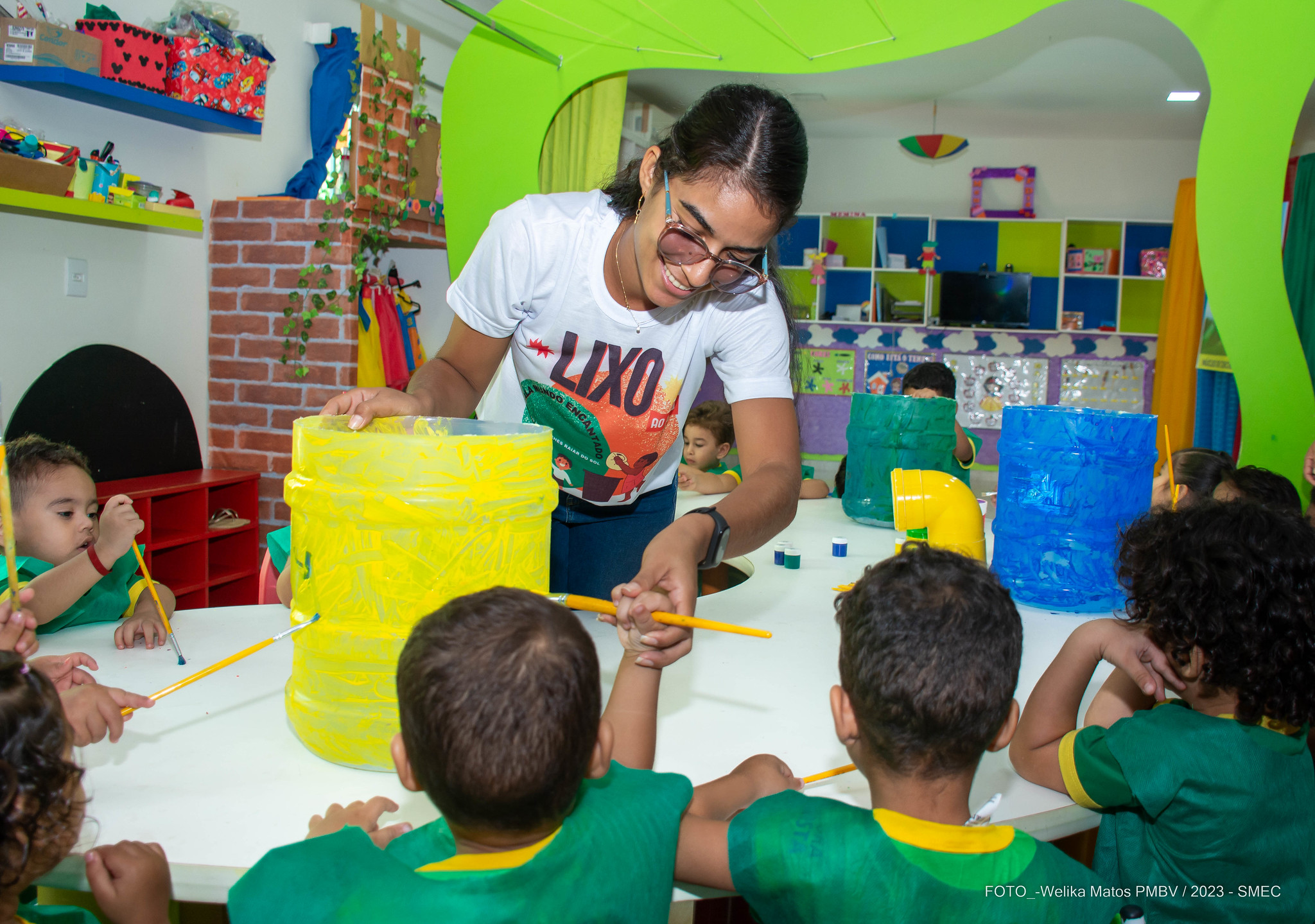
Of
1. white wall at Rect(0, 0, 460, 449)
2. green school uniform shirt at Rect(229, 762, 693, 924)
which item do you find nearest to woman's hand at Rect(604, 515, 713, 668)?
green school uniform shirt at Rect(229, 762, 693, 924)

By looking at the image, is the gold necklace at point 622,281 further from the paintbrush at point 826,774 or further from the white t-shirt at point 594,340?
the paintbrush at point 826,774

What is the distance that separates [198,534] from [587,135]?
2.97 m

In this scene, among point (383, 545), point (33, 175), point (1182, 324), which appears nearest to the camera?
point (383, 545)

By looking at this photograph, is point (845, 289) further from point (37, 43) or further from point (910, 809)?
point (910, 809)

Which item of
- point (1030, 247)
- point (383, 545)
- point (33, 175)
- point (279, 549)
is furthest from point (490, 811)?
point (1030, 247)

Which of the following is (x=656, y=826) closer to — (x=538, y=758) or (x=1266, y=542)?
(x=538, y=758)

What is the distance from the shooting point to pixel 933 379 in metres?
3.41

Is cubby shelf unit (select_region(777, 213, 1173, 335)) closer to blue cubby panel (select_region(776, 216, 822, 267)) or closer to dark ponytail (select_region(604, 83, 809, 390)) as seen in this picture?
blue cubby panel (select_region(776, 216, 822, 267))

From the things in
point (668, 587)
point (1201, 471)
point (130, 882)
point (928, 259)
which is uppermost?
point (928, 259)

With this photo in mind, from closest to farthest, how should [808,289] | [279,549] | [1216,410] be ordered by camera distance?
[279,549], [1216,410], [808,289]

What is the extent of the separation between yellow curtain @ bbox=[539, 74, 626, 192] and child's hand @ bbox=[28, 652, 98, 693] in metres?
4.17

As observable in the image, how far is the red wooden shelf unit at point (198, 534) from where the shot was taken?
310 centimetres

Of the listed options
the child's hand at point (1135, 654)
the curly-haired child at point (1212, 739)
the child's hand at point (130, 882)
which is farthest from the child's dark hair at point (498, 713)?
the child's hand at point (1135, 654)

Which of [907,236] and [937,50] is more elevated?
[907,236]
